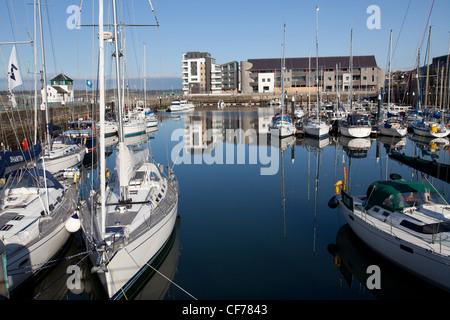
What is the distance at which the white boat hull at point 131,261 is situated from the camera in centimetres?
1091

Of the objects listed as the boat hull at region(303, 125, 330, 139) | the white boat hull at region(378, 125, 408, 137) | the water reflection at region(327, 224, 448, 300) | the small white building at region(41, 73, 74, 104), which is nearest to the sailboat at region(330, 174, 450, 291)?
the water reflection at region(327, 224, 448, 300)

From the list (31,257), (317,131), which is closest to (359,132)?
(317,131)

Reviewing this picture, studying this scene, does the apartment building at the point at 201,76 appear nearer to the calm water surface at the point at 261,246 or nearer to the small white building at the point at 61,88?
the small white building at the point at 61,88

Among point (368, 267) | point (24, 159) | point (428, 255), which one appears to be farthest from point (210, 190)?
point (428, 255)

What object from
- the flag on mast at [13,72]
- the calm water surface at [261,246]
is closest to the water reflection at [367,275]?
the calm water surface at [261,246]

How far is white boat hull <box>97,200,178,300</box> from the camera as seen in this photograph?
430 inches

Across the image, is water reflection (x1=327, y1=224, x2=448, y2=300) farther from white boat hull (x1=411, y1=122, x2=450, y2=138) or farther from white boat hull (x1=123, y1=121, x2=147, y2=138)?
white boat hull (x1=123, y1=121, x2=147, y2=138)

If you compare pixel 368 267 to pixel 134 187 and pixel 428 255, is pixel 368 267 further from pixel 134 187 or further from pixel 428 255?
pixel 134 187

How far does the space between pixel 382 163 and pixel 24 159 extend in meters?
27.3

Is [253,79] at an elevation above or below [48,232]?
above

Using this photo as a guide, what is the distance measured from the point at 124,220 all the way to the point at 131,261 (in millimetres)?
2107

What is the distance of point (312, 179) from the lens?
2625cm

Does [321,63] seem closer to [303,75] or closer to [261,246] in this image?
[303,75]

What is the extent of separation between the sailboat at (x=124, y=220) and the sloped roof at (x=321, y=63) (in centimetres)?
10722
